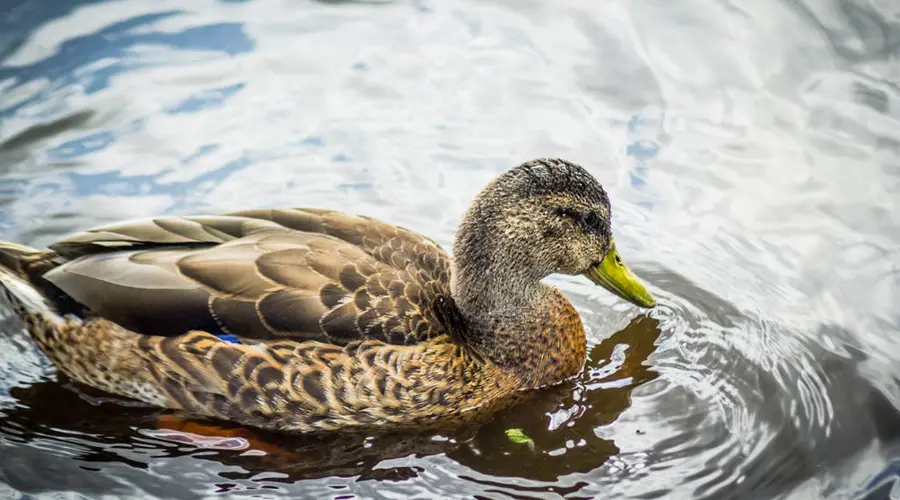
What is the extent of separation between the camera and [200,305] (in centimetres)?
614

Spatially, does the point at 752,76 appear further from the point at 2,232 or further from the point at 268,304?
the point at 2,232

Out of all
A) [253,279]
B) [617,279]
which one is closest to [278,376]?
[253,279]

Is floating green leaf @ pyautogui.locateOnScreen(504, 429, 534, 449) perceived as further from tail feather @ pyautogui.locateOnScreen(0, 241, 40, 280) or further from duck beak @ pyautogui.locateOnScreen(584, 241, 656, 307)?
tail feather @ pyautogui.locateOnScreen(0, 241, 40, 280)

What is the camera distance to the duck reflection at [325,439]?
6148mm

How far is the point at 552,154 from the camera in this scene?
351 inches

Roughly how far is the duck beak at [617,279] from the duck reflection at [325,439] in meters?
0.73

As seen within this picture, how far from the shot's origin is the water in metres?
6.22

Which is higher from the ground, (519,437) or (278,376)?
(278,376)

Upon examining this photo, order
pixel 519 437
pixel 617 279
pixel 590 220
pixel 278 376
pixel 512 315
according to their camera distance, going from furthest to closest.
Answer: pixel 617 279 < pixel 512 315 < pixel 590 220 < pixel 519 437 < pixel 278 376

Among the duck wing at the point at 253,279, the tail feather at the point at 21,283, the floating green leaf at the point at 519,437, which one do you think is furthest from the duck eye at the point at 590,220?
the tail feather at the point at 21,283

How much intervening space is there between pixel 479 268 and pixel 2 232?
380cm

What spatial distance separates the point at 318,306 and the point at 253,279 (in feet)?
1.38

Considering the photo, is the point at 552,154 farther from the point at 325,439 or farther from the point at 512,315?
the point at 325,439

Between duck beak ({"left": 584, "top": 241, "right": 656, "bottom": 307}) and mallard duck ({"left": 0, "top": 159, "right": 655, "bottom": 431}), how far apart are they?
36 mm
